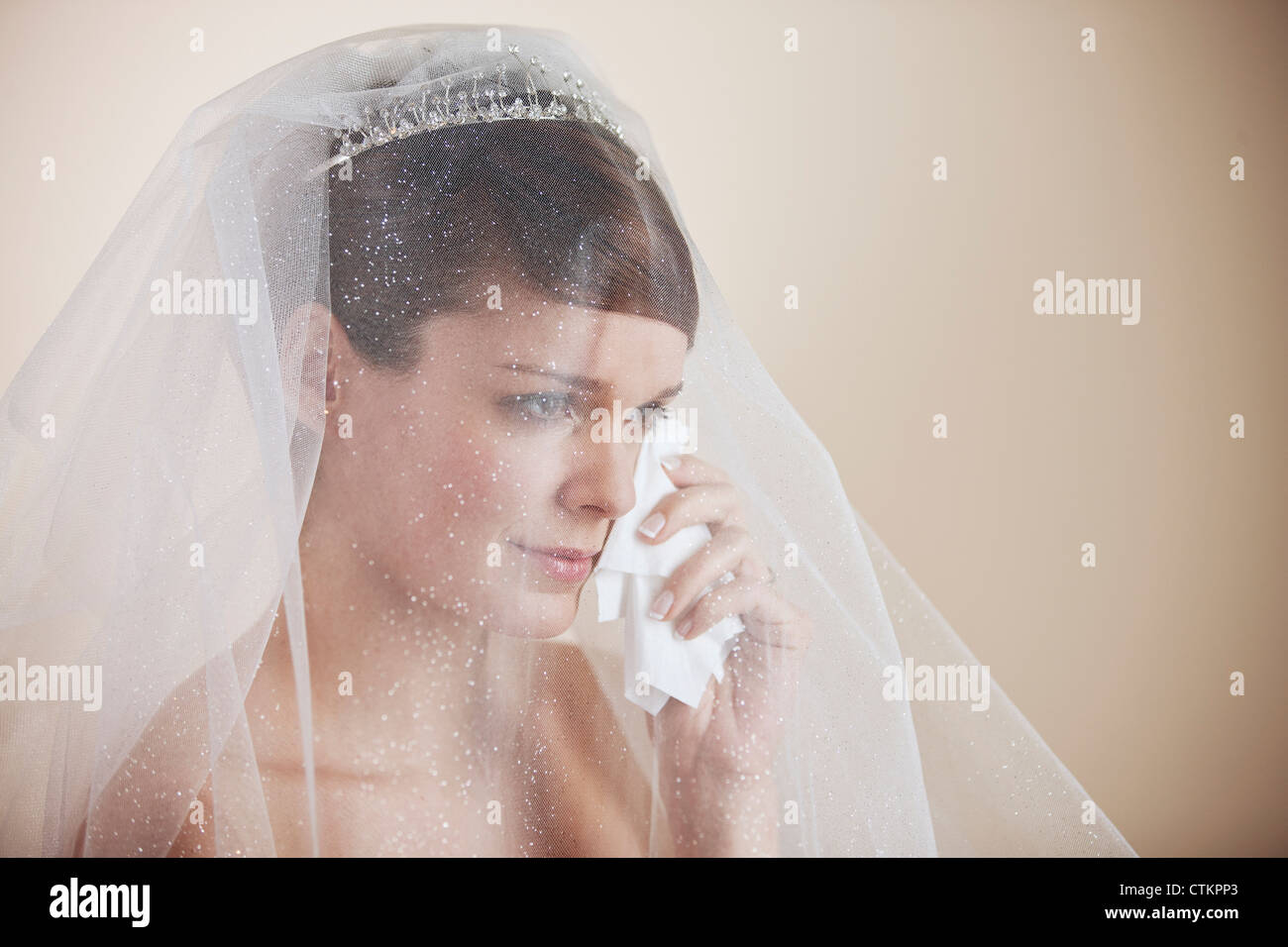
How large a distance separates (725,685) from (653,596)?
0.11 meters

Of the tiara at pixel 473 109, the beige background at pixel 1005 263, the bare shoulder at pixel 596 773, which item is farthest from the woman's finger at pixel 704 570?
the beige background at pixel 1005 263

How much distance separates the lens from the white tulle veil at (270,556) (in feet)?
2.43

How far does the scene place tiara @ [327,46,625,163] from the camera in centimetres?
79

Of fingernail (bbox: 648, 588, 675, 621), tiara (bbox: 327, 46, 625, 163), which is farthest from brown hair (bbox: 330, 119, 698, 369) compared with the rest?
fingernail (bbox: 648, 588, 675, 621)

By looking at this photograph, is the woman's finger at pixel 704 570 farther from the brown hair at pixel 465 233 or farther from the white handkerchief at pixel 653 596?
the brown hair at pixel 465 233

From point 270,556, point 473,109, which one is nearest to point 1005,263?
point 473,109

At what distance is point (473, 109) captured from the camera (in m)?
0.81

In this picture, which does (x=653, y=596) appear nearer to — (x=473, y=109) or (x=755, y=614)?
(x=755, y=614)

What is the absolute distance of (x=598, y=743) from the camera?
88cm

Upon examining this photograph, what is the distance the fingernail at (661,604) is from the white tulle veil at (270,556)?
0.18ft

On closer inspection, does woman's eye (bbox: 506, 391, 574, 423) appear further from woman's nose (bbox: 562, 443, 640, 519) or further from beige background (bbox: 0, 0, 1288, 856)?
beige background (bbox: 0, 0, 1288, 856)
